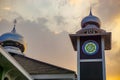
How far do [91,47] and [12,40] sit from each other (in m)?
10.3

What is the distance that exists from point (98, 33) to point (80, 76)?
17.4 ft

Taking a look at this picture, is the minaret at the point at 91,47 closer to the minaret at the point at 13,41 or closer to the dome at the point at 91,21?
the dome at the point at 91,21

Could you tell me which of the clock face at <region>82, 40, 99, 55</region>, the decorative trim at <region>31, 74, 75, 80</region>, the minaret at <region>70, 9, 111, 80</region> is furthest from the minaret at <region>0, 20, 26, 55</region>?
the decorative trim at <region>31, 74, 75, 80</region>

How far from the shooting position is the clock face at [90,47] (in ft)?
99.9

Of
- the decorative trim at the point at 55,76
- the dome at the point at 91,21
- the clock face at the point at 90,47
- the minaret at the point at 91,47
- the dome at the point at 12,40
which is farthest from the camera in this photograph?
the dome at the point at 12,40

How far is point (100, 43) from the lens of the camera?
30766mm

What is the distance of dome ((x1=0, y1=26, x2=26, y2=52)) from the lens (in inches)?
1404

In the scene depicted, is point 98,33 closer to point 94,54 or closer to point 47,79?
point 94,54

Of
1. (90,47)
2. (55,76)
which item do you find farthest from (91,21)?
(55,76)

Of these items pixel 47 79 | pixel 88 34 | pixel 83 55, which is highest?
pixel 88 34

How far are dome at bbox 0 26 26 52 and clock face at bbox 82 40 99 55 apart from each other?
9143 millimetres

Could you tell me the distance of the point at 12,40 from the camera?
3559 cm

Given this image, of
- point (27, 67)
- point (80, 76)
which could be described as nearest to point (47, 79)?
point (27, 67)

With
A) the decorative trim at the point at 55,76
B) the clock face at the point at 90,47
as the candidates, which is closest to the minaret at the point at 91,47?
the clock face at the point at 90,47
